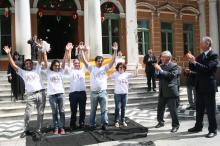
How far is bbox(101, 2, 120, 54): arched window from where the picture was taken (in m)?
20.5

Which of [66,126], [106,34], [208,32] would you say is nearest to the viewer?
[66,126]

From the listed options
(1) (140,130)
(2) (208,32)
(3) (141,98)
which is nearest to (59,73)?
(1) (140,130)

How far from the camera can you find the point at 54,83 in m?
8.99

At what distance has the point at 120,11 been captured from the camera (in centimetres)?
2078

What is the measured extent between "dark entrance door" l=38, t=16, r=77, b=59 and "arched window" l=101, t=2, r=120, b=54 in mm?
1442

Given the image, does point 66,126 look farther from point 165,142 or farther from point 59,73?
point 165,142

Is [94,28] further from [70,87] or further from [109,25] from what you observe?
[70,87]

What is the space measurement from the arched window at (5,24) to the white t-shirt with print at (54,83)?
31.8ft

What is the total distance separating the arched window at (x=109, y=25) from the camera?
2046 centimetres

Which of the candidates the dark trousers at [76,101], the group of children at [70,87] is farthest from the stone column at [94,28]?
the dark trousers at [76,101]

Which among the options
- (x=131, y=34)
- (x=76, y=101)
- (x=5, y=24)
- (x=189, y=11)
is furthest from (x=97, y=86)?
(x=189, y=11)

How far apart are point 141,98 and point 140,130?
235 inches

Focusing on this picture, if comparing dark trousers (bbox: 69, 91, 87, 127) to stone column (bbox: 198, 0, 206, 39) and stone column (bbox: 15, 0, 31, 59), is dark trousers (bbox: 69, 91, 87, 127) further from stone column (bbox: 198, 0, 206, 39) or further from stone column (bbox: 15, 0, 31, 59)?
stone column (bbox: 198, 0, 206, 39)

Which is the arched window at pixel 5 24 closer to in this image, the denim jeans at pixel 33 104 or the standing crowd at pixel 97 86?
the standing crowd at pixel 97 86
